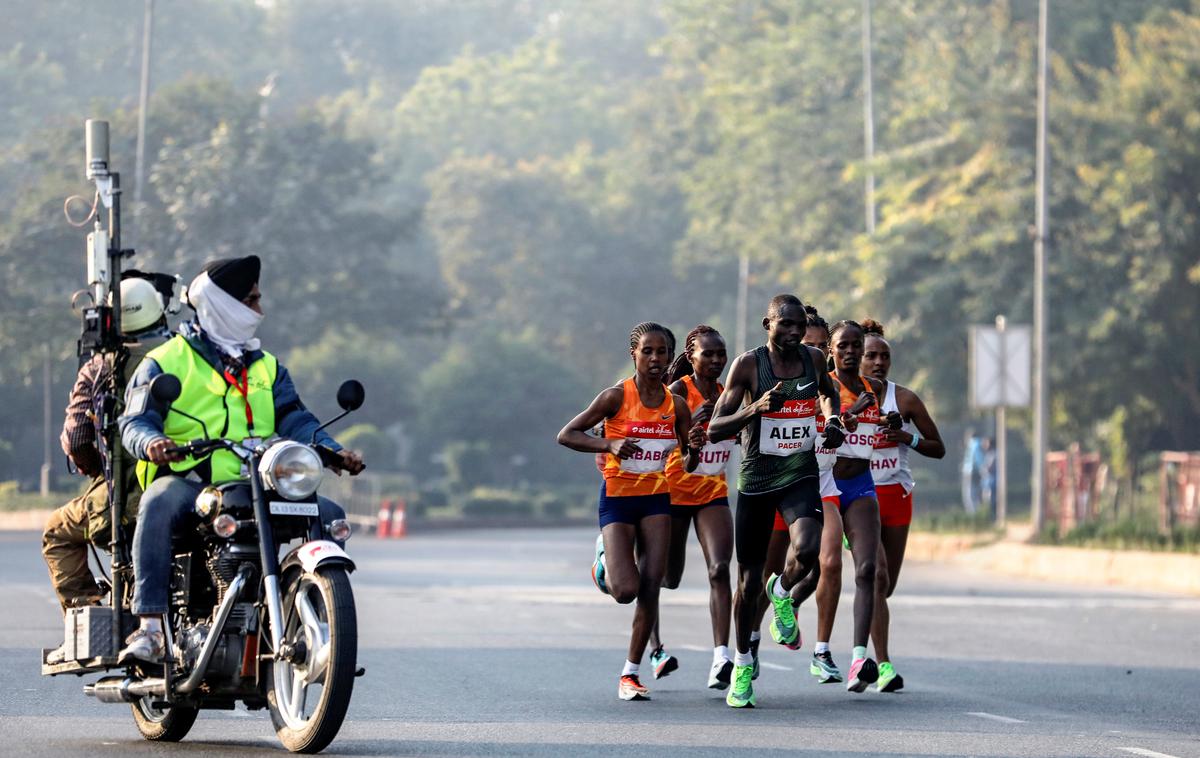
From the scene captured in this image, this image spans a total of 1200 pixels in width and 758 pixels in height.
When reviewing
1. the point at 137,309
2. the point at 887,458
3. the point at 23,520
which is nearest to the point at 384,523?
the point at 23,520

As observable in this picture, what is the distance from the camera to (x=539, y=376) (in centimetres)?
6881

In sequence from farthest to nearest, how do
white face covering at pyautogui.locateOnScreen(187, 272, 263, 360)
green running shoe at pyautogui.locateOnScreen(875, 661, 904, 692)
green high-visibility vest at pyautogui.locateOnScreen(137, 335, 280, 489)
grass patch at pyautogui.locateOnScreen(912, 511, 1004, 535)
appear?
grass patch at pyautogui.locateOnScreen(912, 511, 1004, 535) → green running shoe at pyautogui.locateOnScreen(875, 661, 904, 692) → white face covering at pyautogui.locateOnScreen(187, 272, 263, 360) → green high-visibility vest at pyautogui.locateOnScreen(137, 335, 280, 489)

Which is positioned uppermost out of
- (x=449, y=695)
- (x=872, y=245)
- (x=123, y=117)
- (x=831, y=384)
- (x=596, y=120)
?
(x=596, y=120)

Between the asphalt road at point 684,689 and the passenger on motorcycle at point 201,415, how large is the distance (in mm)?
799

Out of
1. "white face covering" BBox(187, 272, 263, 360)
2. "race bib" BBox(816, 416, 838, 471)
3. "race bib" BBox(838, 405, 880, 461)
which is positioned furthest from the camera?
"race bib" BBox(838, 405, 880, 461)

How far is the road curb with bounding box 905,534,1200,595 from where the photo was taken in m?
25.2

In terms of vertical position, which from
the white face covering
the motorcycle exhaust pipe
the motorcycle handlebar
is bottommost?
the motorcycle exhaust pipe

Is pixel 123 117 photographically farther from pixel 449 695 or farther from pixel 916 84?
pixel 449 695

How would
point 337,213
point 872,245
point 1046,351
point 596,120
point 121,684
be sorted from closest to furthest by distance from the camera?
point 121,684 < point 1046,351 < point 872,245 < point 337,213 < point 596,120

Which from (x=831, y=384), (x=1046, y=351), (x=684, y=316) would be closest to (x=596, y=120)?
(x=684, y=316)

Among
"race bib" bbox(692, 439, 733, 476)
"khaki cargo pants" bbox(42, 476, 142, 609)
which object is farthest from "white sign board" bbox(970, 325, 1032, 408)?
"khaki cargo pants" bbox(42, 476, 142, 609)

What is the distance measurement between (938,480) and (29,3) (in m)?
34.3

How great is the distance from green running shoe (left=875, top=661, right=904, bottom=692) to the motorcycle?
421 cm

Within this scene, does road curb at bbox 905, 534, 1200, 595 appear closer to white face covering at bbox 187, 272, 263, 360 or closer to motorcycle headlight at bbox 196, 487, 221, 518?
white face covering at bbox 187, 272, 263, 360
